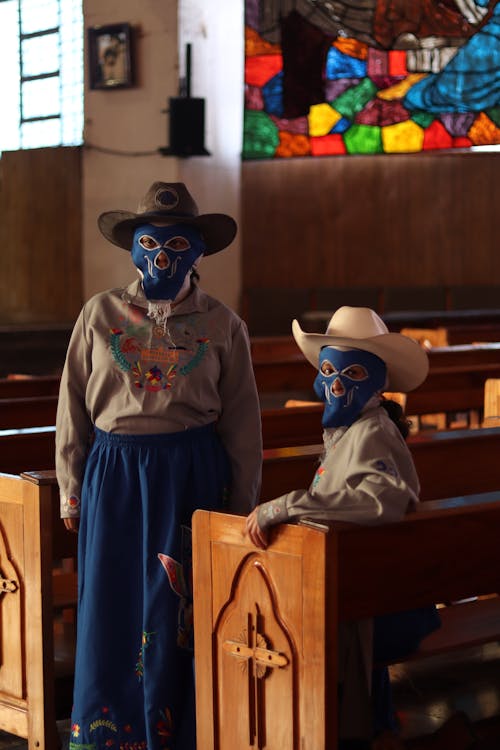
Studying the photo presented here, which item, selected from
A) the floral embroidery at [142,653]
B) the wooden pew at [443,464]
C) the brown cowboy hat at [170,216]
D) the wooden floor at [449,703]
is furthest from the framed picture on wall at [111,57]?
the floral embroidery at [142,653]

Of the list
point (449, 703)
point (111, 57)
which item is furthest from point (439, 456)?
point (111, 57)

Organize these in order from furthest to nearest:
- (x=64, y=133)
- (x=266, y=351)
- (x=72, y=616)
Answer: (x=64, y=133) < (x=266, y=351) < (x=72, y=616)

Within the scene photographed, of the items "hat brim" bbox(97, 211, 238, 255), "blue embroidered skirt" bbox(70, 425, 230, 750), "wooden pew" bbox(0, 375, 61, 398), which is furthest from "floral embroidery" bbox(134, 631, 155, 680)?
"wooden pew" bbox(0, 375, 61, 398)

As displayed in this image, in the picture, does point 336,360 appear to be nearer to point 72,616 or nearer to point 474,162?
point 72,616

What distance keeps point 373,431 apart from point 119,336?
69cm

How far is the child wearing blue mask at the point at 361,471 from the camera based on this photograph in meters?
2.41

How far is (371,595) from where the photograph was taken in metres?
2.43

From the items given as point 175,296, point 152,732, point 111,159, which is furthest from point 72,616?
point 111,159

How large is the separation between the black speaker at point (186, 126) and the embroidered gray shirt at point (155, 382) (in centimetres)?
754

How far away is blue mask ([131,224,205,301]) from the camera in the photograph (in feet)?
9.11

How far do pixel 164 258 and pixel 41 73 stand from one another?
31.6 feet

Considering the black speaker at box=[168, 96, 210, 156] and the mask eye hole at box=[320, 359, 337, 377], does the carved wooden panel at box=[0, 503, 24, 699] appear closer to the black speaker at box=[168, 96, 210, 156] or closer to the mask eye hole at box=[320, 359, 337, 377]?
the mask eye hole at box=[320, 359, 337, 377]

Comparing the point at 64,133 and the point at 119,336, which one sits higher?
the point at 64,133

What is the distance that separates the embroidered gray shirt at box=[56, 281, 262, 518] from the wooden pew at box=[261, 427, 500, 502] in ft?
2.14
